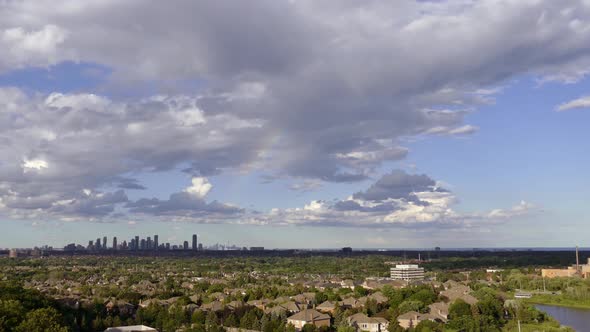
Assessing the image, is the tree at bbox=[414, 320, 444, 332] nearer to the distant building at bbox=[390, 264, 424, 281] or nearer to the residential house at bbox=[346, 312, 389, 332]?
the residential house at bbox=[346, 312, 389, 332]

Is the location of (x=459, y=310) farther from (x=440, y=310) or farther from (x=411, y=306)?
(x=411, y=306)

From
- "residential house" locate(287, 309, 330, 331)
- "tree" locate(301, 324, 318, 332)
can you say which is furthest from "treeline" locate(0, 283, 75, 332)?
"residential house" locate(287, 309, 330, 331)

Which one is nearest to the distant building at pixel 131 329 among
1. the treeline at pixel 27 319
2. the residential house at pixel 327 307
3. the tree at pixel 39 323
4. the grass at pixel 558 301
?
the treeline at pixel 27 319

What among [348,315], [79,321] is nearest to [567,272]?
[348,315]

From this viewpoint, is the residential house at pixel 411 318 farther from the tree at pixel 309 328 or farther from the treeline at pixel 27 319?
the treeline at pixel 27 319

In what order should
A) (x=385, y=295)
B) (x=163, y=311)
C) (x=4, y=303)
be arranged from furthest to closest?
1. (x=385, y=295)
2. (x=163, y=311)
3. (x=4, y=303)

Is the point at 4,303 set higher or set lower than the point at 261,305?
higher

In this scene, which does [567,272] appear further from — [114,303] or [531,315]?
[114,303]

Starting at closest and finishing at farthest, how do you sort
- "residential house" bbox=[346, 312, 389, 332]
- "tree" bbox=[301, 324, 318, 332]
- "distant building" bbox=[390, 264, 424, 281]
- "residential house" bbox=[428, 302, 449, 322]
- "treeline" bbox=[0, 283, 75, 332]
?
"treeline" bbox=[0, 283, 75, 332], "tree" bbox=[301, 324, 318, 332], "residential house" bbox=[346, 312, 389, 332], "residential house" bbox=[428, 302, 449, 322], "distant building" bbox=[390, 264, 424, 281]

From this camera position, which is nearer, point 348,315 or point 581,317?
point 348,315

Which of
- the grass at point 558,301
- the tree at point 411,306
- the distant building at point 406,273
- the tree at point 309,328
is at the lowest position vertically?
the grass at point 558,301

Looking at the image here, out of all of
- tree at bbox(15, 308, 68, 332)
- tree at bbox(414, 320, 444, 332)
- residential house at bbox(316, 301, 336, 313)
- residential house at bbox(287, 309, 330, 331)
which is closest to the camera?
tree at bbox(15, 308, 68, 332)
